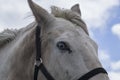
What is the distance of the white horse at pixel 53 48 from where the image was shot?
17.6 ft

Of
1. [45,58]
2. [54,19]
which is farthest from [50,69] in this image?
[54,19]

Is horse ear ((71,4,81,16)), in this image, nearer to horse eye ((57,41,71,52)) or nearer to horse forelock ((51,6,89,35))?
horse forelock ((51,6,89,35))

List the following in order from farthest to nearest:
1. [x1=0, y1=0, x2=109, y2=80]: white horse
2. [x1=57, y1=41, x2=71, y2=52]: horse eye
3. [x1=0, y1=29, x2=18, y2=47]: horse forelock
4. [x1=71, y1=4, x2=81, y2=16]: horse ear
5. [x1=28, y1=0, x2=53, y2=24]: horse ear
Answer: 1. [x1=71, y1=4, x2=81, y2=16]: horse ear
2. [x1=0, y1=29, x2=18, y2=47]: horse forelock
3. [x1=28, y1=0, x2=53, y2=24]: horse ear
4. [x1=57, y1=41, x2=71, y2=52]: horse eye
5. [x1=0, y1=0, x2=109, y2=80]: white horse

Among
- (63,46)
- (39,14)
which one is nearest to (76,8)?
(39,14)

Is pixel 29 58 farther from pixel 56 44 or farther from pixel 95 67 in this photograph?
pixel 95 67

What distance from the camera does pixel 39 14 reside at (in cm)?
621

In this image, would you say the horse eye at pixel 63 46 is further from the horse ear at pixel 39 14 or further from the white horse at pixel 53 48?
the horse ear at pixel 39 14

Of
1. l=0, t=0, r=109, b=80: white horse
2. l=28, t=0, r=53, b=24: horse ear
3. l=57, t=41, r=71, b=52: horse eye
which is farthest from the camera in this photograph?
l=28, t=0, r=53, b=24: horse ear

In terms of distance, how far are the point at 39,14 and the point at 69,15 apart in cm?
63

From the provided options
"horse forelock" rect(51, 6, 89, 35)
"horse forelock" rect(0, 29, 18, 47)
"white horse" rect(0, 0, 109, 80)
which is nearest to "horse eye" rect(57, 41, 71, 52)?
"white horse" rect(0, 0, 109, 80)

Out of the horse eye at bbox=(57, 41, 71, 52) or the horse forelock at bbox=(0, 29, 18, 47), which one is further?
the horse forelock at bbox=(0, 29, 18, 47)

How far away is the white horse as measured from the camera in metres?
5.36

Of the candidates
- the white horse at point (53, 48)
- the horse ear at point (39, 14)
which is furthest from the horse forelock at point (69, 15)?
the horse ear at point (39, 14)

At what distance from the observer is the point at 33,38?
243 inches
